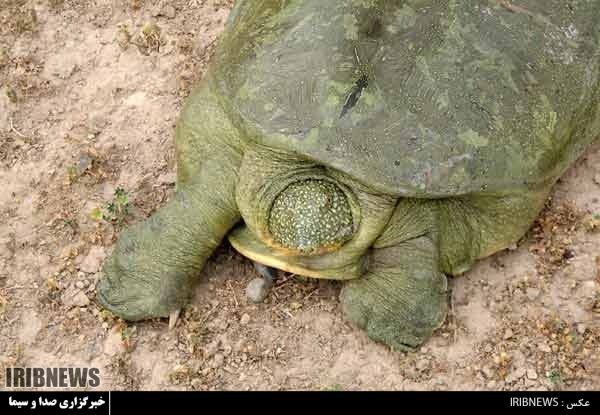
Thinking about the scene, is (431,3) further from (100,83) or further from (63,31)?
(63,31)

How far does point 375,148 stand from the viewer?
8.91ft

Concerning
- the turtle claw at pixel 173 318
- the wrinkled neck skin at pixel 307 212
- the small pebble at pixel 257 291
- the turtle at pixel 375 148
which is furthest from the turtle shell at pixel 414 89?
the turtle claw at pixel 173 318

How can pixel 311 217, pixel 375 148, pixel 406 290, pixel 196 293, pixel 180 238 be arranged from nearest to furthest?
pixel 375 148 → pixel 311 217 → pixel 406 290 → pixel 180 238 → pixel 196 293

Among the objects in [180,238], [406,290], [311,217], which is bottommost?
[406,290]

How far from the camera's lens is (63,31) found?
418cm

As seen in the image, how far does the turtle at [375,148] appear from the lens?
9.02 feet

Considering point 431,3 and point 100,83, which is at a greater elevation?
point 431,3

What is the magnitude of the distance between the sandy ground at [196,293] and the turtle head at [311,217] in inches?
17.4

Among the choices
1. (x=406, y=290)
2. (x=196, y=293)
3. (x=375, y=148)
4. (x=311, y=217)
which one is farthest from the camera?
(x=196, y=293)

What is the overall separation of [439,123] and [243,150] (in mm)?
879

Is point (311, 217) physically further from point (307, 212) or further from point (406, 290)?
point (406, 290)

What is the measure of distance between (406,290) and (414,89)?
0.87m

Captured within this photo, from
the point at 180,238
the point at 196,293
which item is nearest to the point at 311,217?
the point at 180,238
